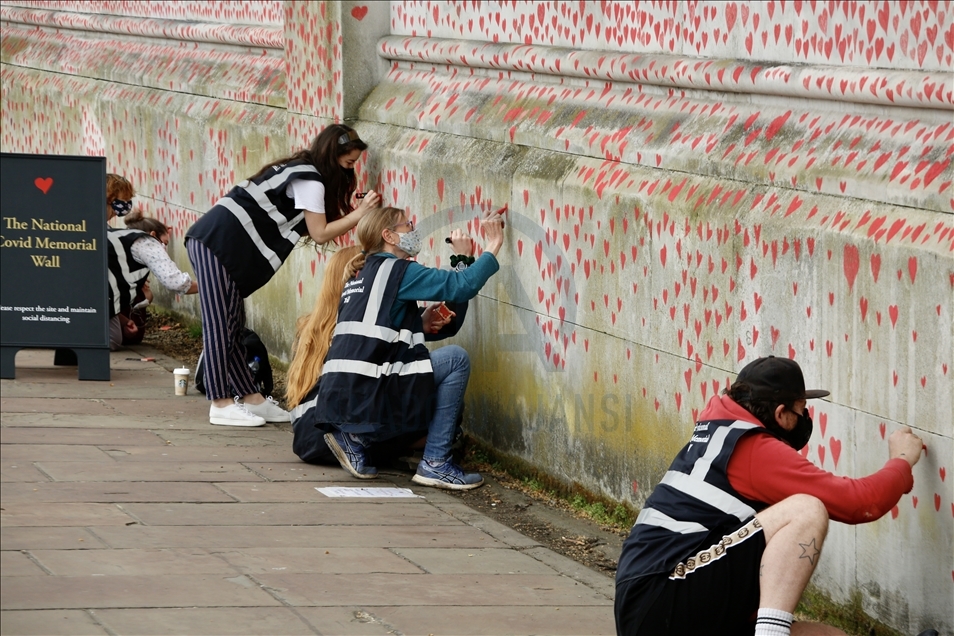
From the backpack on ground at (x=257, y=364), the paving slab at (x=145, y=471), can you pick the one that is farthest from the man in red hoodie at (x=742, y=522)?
the backpack on ground at (x=257, y=364)

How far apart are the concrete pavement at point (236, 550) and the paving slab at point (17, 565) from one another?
0.03 ft

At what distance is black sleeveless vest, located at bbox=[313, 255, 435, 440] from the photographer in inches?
277

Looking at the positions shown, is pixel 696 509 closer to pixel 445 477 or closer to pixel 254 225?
pixel 445 477

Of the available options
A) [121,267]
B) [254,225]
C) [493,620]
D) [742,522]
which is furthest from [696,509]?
[121,267]

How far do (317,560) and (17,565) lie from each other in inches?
42.4

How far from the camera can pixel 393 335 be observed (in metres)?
7.07

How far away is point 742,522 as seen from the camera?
4.57m

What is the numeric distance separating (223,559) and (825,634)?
231 centimetres

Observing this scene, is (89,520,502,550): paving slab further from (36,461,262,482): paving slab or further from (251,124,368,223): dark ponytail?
(251,124,368,223): dark ponytail

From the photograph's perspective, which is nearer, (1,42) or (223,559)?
(223,559)

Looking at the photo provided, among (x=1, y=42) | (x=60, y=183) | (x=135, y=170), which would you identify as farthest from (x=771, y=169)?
(x=1, y=42)

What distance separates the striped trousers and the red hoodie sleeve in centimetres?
422

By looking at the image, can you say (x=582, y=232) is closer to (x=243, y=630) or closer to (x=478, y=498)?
(x=478, y=498)

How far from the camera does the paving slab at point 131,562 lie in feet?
18.4
